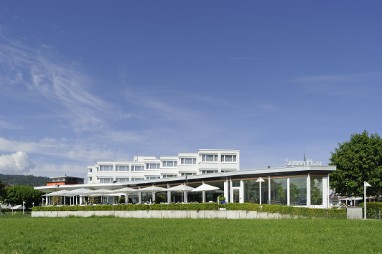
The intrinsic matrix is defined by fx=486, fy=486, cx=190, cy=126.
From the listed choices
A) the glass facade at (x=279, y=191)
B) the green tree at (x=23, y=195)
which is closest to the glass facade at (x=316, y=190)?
the glass facade at (x=279, y=191)

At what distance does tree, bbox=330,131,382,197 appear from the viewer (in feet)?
191

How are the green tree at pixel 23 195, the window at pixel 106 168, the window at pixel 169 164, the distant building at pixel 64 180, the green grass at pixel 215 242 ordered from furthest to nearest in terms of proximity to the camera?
1. the distant building at pixel 64 180
2. the window at pixel 106 168
3. the green tree at pixel 23 195
4. the window at pixel 169 164
5. the green grass at pixel 215 242

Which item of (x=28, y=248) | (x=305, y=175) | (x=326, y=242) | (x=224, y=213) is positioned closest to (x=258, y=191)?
(x=305, y=175)

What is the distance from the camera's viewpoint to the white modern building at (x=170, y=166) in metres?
90.8

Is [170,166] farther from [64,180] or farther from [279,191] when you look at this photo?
[279,191]

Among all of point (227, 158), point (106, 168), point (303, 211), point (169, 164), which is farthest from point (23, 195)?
point (303, 211)

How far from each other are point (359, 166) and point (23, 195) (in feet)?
260

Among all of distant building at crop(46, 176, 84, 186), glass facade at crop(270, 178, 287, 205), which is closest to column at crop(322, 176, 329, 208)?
glass facade at crop(270, 178, 287, 205)

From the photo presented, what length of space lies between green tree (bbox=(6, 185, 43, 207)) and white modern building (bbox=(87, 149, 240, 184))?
14961 mm

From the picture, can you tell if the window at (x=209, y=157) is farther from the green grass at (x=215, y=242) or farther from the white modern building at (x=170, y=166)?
the green grass at (x=215, y=242)

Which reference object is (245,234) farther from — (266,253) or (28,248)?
(28,248)

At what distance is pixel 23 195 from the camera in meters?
111

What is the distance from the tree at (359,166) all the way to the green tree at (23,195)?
75.3 metres

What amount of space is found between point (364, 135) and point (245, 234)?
40555 millimetres
